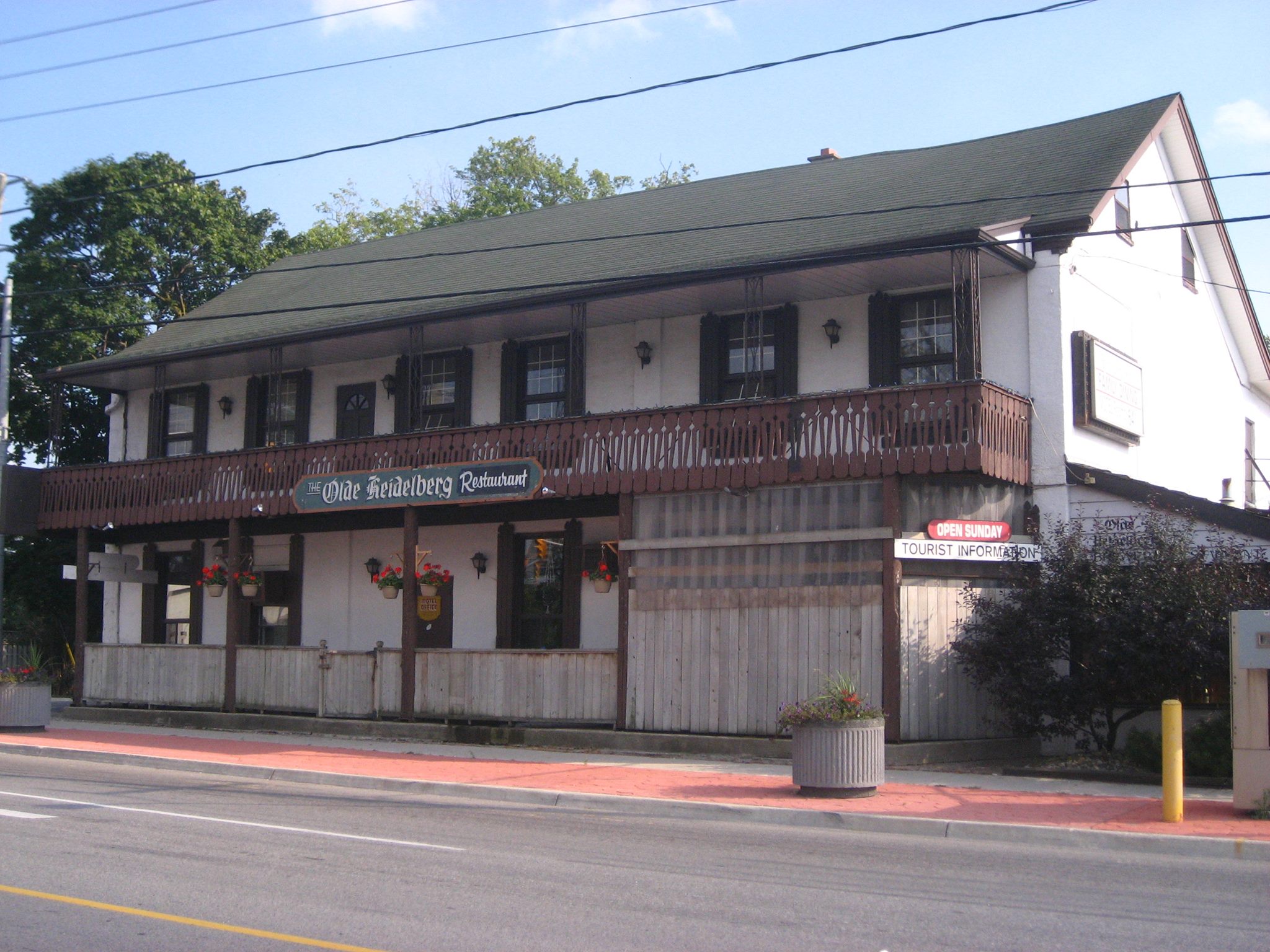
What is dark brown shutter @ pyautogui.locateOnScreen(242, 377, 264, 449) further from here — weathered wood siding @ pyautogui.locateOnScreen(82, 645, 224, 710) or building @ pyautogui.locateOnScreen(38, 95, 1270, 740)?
weathered wood siding @ pyautogui.locateOnScreen(82, 645, 224, 710)

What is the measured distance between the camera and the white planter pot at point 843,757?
13016 millimetres

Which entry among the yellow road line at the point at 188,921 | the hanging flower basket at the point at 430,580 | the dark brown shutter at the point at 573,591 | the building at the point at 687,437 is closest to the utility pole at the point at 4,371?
the building at the point at 687,437

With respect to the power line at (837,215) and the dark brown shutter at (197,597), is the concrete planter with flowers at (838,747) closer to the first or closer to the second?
the power line at (837,215)

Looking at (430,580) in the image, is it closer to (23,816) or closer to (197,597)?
(197,597)

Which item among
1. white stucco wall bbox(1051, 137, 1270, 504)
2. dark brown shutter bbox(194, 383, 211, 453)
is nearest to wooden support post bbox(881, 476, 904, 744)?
white stucco wall bbox(1051, 137, 1270, 504)

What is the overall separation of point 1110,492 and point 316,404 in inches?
566

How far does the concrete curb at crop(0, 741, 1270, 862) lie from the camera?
10.6m

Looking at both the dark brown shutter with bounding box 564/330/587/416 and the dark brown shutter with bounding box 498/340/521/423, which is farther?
the dark brown shutter with bounding box 498/340/521/423

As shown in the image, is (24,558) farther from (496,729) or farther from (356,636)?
(496,729)

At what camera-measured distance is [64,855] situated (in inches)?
377

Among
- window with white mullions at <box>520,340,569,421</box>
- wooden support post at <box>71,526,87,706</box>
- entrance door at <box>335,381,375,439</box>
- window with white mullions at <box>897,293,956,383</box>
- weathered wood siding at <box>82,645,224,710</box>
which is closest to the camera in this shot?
window with white mullions at <box>897,293,956,383</box>

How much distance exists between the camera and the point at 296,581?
24703 mm

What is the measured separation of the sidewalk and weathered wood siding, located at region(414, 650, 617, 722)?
2.39 ft

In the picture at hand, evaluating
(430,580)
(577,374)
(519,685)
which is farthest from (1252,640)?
(430,580)
